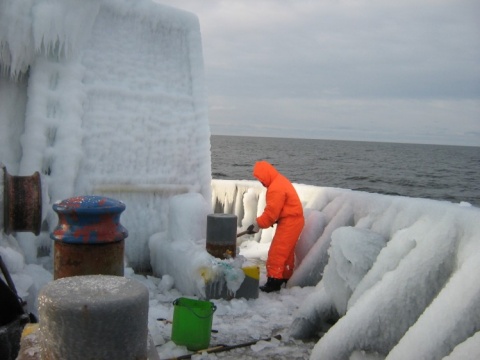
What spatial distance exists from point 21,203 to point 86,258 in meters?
0.91

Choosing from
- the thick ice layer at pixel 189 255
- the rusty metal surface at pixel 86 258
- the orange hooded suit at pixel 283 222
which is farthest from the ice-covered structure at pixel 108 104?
the rusty metal surface at pixel 86 258

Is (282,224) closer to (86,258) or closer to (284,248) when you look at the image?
(284,248)

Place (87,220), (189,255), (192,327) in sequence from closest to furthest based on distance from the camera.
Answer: (87,220) → (192,327) → (189,255)

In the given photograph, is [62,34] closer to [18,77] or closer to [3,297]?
[18,77]

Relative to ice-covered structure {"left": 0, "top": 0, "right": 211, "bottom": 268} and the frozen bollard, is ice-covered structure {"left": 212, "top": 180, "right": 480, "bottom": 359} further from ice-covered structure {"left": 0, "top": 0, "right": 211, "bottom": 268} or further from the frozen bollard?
ice-covered structure {"left": 0, "top": 0, "right": 211, "bottom": 268}

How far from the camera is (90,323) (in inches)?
80.2

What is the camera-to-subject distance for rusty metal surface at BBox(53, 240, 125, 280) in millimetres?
3070

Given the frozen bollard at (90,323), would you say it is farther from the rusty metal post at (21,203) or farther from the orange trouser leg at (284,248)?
the orange trouser leg at (284,248)

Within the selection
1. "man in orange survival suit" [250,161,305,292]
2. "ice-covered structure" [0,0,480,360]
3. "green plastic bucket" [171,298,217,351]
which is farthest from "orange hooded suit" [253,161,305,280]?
"green plastic bucket" [171,298,217,351]

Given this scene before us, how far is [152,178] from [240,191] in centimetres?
289

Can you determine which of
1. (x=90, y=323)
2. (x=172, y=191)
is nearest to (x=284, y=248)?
(x=172, y=191)

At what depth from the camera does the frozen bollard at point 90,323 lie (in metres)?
2.04

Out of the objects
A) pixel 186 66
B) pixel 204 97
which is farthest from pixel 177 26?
pixel 204 97

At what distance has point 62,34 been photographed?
5.54 m
